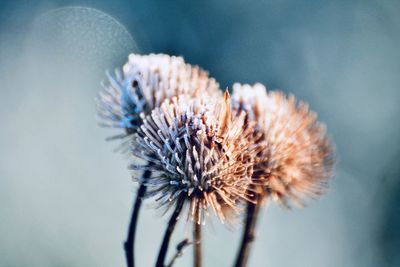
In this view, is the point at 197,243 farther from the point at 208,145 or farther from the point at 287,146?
the point at 287,146

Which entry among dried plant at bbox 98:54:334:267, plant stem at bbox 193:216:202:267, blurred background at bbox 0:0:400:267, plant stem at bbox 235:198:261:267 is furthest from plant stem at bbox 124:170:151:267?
blurred background at bbox 0:0:400:267

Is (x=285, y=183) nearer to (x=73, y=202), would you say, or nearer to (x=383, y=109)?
(x=73, y=202)

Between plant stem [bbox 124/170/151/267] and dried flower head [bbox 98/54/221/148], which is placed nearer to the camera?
plant stem [bbox 124/170/151/267]

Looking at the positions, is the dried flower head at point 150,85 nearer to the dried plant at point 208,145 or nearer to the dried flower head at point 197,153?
the dried plant at point 208,145

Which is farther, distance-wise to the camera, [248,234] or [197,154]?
[248,234]

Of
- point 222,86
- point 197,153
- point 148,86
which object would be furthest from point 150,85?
point 222,86

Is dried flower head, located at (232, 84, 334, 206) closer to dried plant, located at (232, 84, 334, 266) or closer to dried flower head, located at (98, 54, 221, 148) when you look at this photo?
dried plant, located at (232, 84, 334, 266)

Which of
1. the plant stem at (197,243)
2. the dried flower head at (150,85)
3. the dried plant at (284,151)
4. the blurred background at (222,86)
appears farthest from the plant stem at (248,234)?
the blurred background at (222,86)

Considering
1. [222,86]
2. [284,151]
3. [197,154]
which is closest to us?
[197,154]
